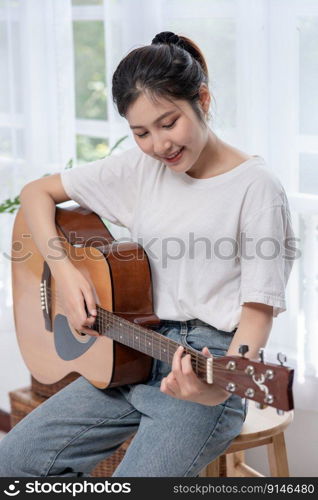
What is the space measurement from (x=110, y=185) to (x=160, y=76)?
36 centimetres

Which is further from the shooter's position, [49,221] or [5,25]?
[5,25]

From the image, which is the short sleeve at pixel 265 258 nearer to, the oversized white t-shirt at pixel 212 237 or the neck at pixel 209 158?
the oversized white t-shirt at pixel 212 237

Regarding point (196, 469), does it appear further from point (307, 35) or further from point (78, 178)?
point (307, 35)

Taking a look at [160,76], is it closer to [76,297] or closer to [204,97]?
[204,97]

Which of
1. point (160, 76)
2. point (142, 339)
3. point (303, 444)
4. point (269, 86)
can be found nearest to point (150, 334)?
point (142, 339)

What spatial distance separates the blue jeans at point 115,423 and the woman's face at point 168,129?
328 millimetres

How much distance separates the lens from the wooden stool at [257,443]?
1.86m

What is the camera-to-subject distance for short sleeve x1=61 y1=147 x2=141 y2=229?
5.97 feet

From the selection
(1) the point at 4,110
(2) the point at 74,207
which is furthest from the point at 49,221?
(1) the point at 4,110

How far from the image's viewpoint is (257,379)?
1303 mm

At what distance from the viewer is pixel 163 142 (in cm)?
156

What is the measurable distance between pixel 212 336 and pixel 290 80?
77cm

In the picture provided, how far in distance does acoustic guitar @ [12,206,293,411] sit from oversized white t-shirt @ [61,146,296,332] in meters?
0.06

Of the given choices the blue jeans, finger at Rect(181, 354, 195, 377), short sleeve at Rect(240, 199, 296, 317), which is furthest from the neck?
finger at Rect(181, 354, 195, 377)
